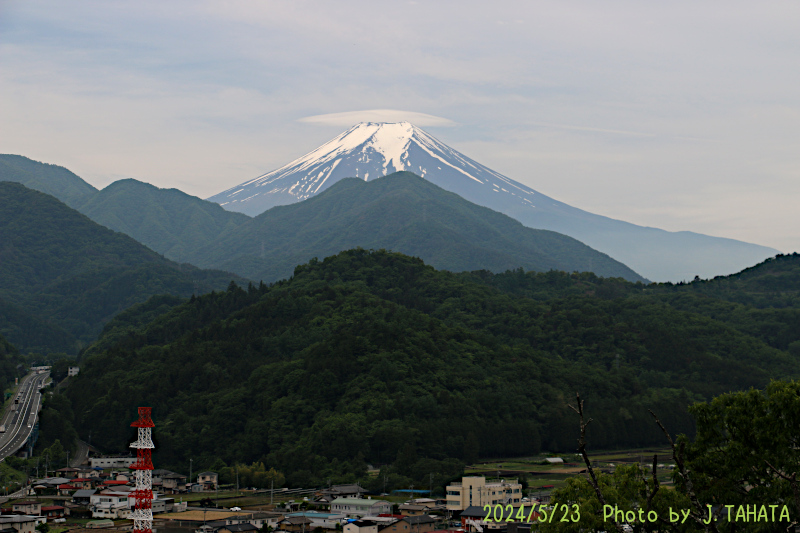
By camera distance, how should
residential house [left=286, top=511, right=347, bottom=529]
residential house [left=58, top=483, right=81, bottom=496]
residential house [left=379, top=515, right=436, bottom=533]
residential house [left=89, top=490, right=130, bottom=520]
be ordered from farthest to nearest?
residential house [left=58, top=483, right=81, bottom=496] → residential house [left=89, top=490, right=130, bottom=520] → residential house [left=286, top=511, right=347, bottom=529] → residential house [left=379, top=515, right=436, bottom=533]

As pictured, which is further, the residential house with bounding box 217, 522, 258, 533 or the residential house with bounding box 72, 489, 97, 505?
the residential house with bounding box 72, 489, 97, 505

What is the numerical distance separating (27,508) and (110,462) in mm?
22676

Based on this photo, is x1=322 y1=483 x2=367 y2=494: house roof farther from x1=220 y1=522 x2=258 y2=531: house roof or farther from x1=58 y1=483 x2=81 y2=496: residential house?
x1=58 y1=483 x2=81 y2=496: residential house

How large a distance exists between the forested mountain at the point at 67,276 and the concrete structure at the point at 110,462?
67.9 meters

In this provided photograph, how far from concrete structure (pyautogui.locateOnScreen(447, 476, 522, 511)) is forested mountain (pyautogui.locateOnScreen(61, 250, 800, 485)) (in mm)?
16723

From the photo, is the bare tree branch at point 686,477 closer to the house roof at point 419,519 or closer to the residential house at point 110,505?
the house roof at point 419,519

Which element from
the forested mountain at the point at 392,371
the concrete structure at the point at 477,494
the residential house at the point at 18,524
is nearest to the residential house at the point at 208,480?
the forested mountain at the point at 392,371

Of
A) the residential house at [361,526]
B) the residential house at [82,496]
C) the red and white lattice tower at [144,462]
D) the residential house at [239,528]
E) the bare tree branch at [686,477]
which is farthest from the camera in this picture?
the residential house at [82,496]

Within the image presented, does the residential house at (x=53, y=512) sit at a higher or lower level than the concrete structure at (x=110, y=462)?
lower

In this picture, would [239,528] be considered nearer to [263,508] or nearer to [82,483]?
[263,508]

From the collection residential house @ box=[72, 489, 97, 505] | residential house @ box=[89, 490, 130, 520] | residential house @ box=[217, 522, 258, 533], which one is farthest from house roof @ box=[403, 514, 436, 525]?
residential house @ box=[72, 489, 97, 505]

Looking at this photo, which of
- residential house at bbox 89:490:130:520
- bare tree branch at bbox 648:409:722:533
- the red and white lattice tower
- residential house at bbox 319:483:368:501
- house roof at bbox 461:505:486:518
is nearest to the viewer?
bare tree branch at bbox 648:409:722:533

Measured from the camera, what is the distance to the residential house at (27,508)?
4723 centimetres

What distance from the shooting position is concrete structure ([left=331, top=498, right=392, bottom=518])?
4775cm
